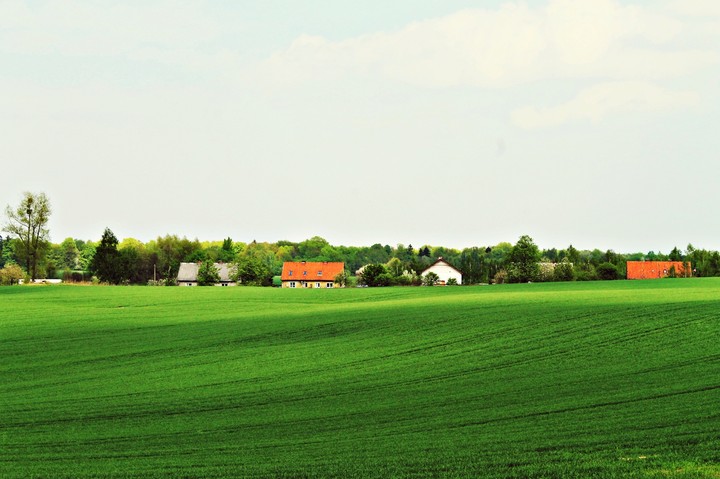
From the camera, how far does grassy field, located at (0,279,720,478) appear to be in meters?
16.9

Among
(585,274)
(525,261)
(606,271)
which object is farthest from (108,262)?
(606,271)

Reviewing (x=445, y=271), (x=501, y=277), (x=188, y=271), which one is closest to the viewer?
(x=501, y=277)

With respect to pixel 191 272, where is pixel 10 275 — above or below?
below

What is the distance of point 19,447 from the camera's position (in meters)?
20.1

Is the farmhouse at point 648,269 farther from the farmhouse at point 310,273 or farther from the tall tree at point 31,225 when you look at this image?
the tall tree at point 31,225

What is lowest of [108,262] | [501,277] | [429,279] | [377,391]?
[377,391]

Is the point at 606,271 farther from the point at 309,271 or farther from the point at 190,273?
the point at 190,273

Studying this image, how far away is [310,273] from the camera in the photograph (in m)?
133

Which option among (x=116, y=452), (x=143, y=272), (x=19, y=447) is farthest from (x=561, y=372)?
(x=143, y=272)

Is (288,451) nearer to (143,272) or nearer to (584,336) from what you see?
(584,336)

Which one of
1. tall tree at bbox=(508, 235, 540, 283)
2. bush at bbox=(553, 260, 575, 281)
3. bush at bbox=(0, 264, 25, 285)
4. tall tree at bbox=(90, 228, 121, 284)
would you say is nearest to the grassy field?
bush at bbox=(553, 260, 575, 281)

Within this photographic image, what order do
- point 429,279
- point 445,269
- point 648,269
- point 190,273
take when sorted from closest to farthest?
point 429,279, point 648,269, point 190,273, point 445,269

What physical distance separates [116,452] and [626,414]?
13002 millimetres

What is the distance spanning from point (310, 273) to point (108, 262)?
35138 millimetres
